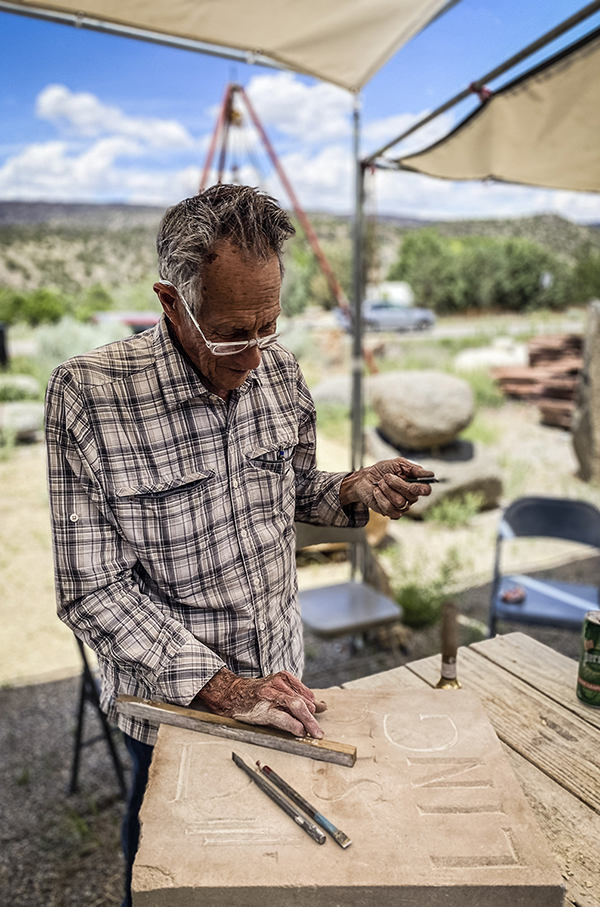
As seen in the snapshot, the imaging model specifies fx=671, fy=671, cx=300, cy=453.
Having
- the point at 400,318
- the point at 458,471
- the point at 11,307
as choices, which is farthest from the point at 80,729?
the point at 400,318

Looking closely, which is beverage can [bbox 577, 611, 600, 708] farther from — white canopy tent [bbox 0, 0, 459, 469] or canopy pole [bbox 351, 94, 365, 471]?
white canopy tent [bbox 0, 0, 459, 469]

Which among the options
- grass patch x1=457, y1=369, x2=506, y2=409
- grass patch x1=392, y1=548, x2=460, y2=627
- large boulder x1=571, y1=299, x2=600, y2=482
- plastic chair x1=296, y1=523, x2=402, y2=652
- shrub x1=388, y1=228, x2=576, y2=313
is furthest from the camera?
shrub x1=388, y1=228, x2=576, y2=313

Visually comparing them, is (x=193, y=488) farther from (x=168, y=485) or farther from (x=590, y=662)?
(x=590, y=662)

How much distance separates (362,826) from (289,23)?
2.57 m

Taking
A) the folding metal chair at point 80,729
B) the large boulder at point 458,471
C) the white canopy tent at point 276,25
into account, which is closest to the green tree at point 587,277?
the large boulder at point 458,471

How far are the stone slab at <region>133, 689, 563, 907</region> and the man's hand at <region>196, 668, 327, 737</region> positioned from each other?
0.04 meters

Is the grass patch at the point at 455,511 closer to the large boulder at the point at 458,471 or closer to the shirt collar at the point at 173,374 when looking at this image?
the large boulder at the point at 458,471

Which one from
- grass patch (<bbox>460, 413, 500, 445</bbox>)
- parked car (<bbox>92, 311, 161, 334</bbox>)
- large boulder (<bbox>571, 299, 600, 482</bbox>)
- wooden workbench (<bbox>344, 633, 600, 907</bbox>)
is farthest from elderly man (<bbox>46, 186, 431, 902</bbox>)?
parked car (<bbox>92, 311, 161, 334</bbox>)

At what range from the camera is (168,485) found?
1.23 meters

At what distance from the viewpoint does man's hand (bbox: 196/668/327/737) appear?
1.08 meters

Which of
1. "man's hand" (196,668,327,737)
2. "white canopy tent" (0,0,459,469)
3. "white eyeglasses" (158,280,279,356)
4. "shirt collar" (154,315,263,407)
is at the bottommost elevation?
"man's hand" (196,668,327,737)

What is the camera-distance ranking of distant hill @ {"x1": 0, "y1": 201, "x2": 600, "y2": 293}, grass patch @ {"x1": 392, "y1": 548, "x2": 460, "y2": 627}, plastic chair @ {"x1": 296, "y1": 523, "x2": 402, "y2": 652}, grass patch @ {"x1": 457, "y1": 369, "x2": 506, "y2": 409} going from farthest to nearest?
distant hill @ {"x1": 0, "y1": 201, "x2": 600, "y2": 293}
grass patch @ {"x1": 457, "y1": 369, "x2": 506, "y2": 409}
grass patch @ {"x1": 392, "y1": 548, "x2": 460, "y2": 627}
plastic chair @ {"x1": 296, "y1": 523, "x2": 402, "y2": 652}

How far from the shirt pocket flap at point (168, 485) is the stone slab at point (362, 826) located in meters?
0.40

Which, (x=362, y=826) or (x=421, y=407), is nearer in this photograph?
(x=362, y=826)
